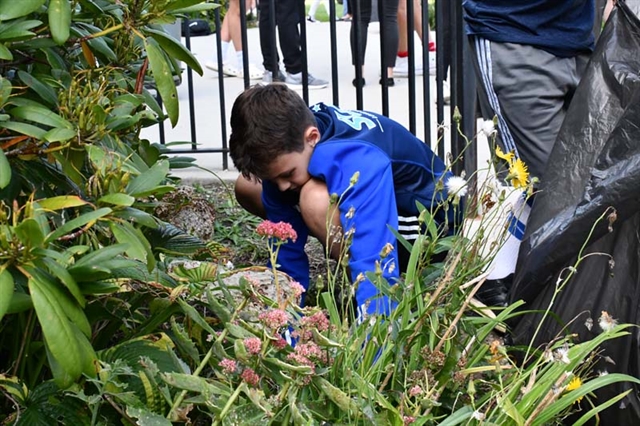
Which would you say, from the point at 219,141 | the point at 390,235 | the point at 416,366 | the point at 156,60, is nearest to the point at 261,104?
the point at 390,235

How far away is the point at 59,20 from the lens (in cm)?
192

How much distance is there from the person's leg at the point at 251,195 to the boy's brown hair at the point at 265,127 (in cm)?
39

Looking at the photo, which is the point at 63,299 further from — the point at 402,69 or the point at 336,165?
the point at 402,69

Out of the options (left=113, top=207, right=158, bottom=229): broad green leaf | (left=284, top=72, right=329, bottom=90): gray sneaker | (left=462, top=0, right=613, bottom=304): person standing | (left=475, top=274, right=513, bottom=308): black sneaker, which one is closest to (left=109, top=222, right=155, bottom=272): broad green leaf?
(left=113, top=207, right=158, bottom=229): broad green leaf

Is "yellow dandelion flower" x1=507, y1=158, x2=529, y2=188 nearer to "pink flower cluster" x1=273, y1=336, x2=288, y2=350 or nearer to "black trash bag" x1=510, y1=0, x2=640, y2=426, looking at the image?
"black trash bag" x1=510, y1=0, x2=640, y2=426

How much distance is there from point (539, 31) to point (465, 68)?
808 mm

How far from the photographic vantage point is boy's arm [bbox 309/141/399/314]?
275cm

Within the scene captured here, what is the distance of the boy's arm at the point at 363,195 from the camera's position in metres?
2.75

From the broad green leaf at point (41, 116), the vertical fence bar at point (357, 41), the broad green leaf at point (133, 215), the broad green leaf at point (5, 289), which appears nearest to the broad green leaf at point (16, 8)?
the broad green leaf at point (41, 116)

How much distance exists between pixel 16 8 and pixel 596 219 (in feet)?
4.82

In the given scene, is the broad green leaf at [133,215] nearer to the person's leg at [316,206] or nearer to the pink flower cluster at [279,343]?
the pink flower cluster at [279,343]

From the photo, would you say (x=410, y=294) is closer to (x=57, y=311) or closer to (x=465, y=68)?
(x=57, y=311)

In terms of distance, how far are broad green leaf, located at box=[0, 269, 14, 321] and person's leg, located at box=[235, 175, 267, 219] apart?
186cm

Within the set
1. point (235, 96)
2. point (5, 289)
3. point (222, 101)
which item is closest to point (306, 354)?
point (5, 289)
